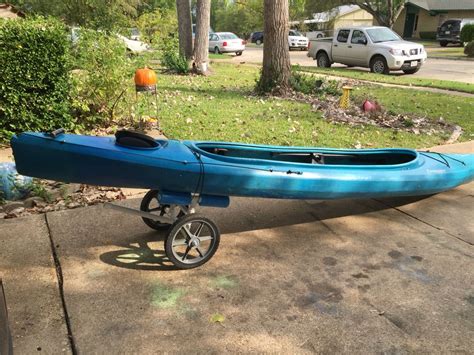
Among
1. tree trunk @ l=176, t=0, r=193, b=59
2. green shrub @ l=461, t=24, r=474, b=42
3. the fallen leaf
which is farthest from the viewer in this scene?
green shrub @ l=461, t=24, r=474, b=42

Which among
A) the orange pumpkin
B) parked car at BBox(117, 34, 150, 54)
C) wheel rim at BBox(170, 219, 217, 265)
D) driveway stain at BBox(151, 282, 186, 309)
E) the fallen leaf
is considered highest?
parked car at BBox(117, 34, 150, 54)

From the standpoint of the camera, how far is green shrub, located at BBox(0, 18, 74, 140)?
552cm

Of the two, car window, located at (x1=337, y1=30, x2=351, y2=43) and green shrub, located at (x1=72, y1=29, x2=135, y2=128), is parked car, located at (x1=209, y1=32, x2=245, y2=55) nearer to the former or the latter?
car window, located at (x1=337, y1=30, x2=351, y2=43)

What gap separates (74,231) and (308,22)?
54.4m

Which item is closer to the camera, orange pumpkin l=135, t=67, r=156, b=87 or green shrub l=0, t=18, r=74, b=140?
green shrub l=0, t=18, r=74, b=140

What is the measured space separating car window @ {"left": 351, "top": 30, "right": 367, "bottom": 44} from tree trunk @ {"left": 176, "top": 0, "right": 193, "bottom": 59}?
18.8 feet

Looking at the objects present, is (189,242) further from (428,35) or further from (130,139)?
(428,35)

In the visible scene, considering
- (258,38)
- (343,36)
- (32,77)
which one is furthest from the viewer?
(258,38)

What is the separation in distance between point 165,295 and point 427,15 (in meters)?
49.4

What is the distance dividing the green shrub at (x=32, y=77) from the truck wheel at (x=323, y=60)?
520 inches

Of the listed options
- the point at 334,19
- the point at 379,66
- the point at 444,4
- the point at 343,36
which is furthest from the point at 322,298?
the point at 334,19

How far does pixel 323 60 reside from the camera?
17.8 metres

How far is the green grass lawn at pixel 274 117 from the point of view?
6438mm

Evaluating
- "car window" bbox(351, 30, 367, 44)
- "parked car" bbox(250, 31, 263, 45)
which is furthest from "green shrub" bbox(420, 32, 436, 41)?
"car window" bbox(351, 30, 367, 44)
